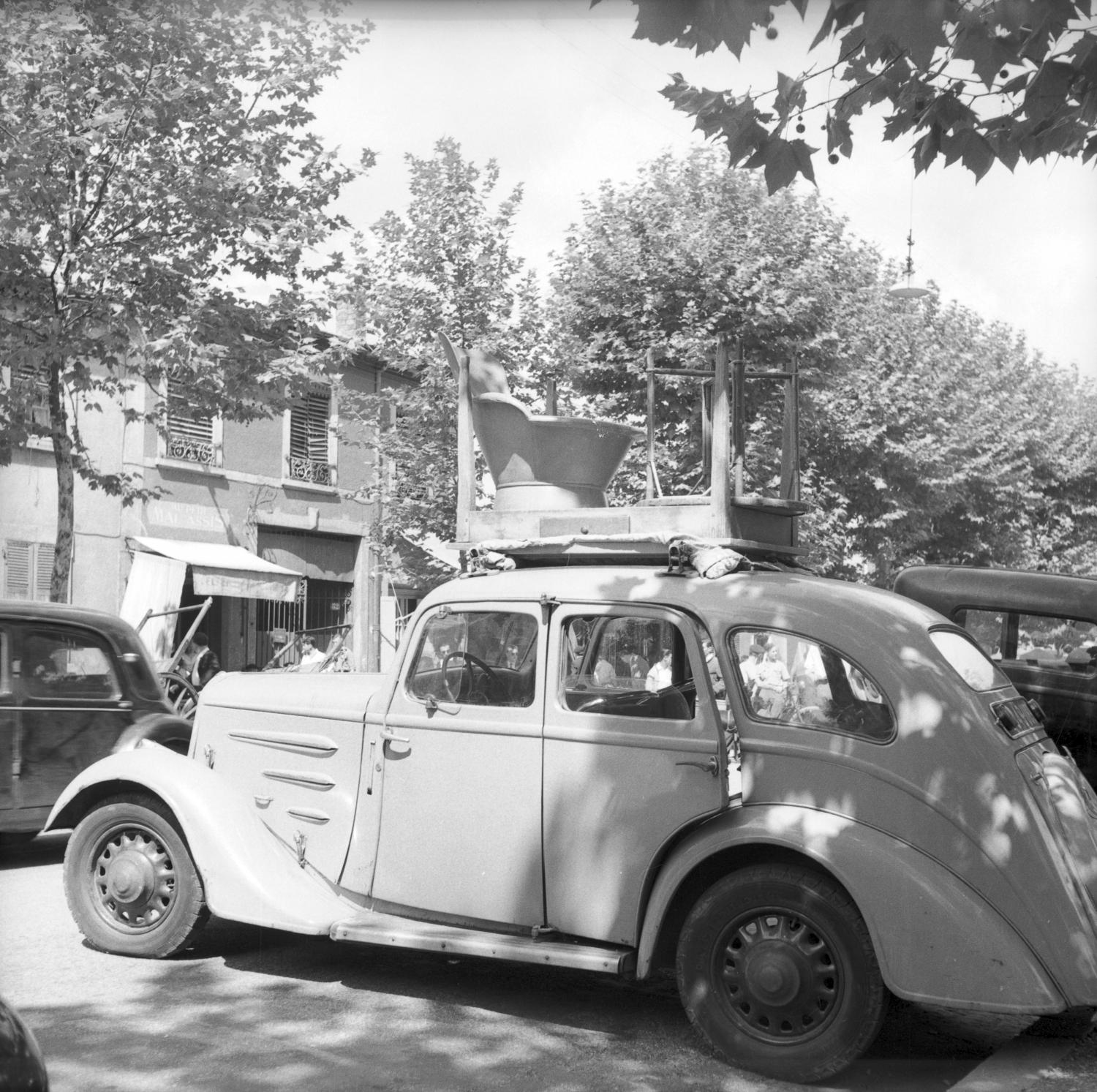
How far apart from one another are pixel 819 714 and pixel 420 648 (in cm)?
184

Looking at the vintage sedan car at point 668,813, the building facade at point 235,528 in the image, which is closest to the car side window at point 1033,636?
the vintage sedan car at point 668,813

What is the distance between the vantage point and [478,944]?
5141 millimetres

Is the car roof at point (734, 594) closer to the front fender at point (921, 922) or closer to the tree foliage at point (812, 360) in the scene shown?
the front fender at point (921, 922)

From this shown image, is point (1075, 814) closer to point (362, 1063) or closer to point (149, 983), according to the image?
point (362, 1063)

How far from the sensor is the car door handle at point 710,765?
488cm

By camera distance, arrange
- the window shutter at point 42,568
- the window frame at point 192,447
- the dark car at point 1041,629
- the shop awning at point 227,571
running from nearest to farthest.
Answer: the dark car at point 1041,629, the window shutter at point 42,568, the shop awning at point 227,571, the window frame at point 192,447

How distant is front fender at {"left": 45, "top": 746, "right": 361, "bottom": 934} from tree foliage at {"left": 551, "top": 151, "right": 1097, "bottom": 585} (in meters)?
11.2

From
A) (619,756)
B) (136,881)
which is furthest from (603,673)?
(136,881)

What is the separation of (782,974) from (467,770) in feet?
5.03

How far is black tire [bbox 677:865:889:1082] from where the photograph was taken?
4.54 m

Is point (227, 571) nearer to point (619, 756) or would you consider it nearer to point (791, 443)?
point (791, 443)

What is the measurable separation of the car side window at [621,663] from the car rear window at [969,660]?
1.01m

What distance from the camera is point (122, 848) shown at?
6.00 meters

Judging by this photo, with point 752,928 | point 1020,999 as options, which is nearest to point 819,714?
point 752,928
